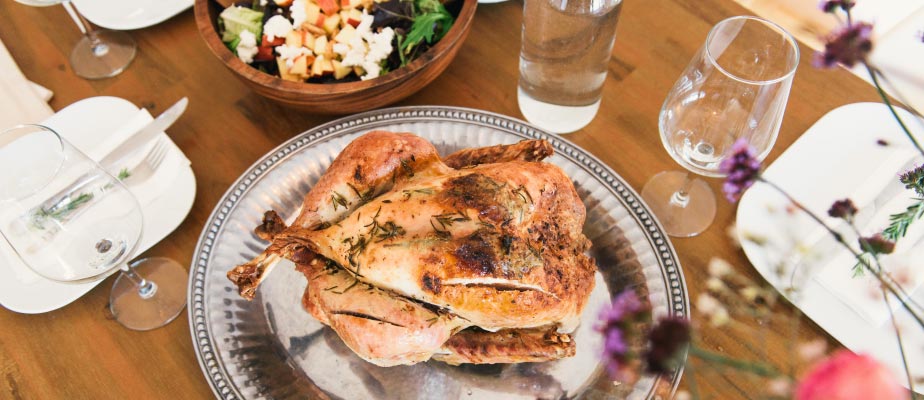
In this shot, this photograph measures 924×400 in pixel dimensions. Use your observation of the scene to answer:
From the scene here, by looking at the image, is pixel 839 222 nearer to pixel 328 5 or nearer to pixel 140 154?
pixel 328 5

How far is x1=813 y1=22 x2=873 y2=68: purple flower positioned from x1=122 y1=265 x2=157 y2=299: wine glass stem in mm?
1155

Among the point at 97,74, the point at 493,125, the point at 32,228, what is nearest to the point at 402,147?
the point at 493,125

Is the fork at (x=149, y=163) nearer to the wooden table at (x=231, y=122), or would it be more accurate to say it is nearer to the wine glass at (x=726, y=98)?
the wooden table at (x=231, y=122)

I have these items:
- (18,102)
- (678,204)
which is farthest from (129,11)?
(678,204)

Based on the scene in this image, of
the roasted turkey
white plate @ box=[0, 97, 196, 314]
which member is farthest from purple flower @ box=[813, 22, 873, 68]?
white plate @ box=[0, 97, 196, 314]

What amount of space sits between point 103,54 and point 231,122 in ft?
1.23

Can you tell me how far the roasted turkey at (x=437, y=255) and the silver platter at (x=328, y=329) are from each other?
0.09 m

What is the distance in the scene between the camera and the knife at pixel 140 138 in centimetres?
→ 124

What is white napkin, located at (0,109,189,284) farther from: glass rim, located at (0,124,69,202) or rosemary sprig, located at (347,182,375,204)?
rosemary sprig, located at (347,182,375,204)

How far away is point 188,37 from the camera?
1.50 m

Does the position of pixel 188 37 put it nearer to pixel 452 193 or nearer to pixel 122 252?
pixel 122 252

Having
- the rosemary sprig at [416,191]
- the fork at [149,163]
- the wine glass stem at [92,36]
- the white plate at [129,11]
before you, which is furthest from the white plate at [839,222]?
the wine glass stem at [92,36]

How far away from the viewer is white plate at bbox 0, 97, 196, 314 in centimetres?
115

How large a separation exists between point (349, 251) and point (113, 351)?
0.55m
